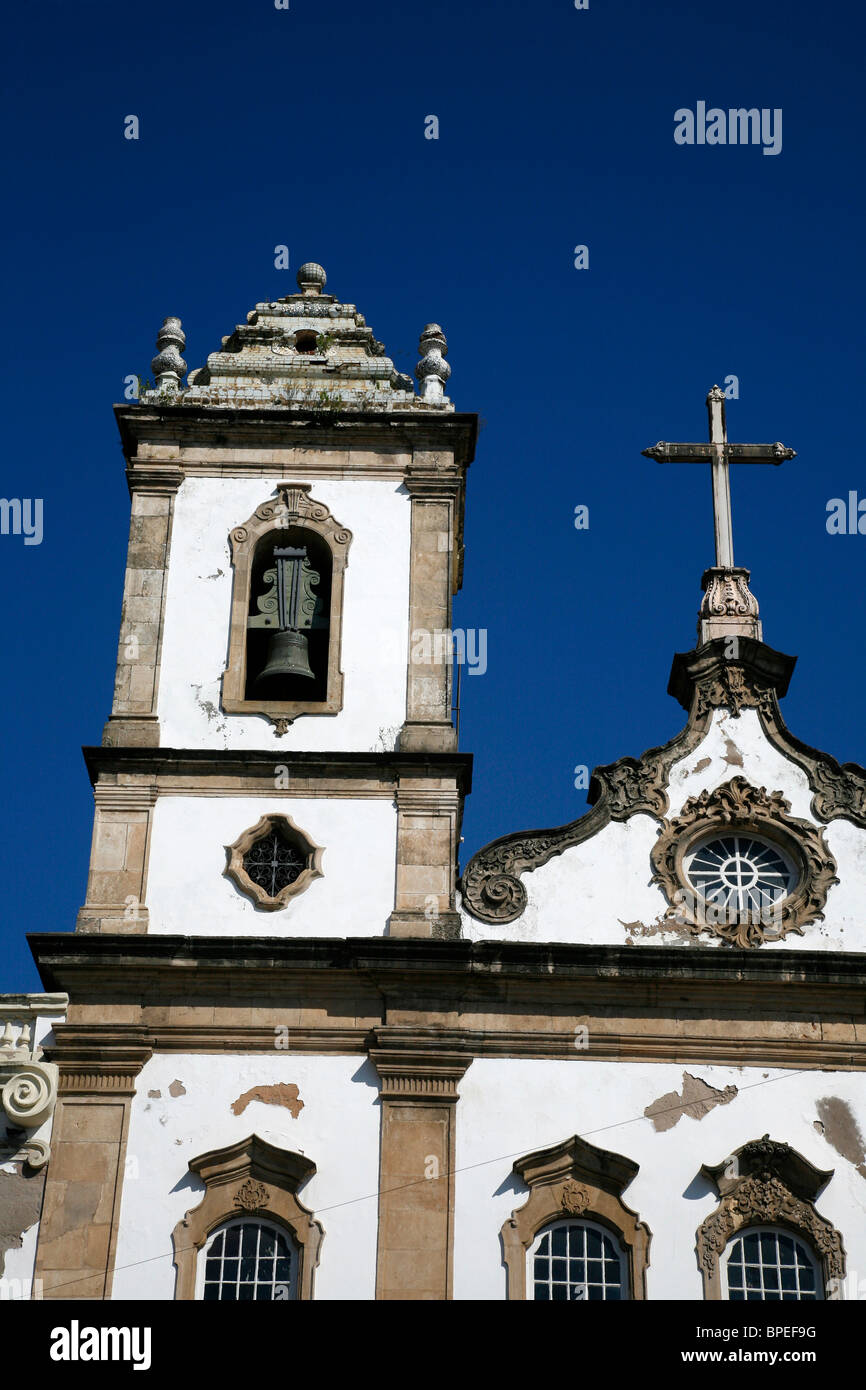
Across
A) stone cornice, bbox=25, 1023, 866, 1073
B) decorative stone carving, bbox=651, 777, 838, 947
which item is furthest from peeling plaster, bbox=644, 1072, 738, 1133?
decorative stone carving, bbox=651, 777, 838, 947

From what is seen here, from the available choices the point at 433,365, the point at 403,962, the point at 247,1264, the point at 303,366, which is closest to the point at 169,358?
the point at 303,366

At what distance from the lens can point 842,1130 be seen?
19.2 m

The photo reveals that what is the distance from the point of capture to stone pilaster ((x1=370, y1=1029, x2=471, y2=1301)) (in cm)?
1833

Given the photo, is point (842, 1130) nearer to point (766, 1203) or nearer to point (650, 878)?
point (766, 1203)

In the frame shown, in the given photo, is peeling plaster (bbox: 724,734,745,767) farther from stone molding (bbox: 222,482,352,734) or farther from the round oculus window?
stone molding (bbox: 222,482,352,734)

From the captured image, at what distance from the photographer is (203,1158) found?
18.8m

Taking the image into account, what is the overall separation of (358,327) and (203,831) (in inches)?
249

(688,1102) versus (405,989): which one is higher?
(405,989)

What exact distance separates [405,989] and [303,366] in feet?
23.7

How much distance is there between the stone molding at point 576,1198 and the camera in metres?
18.6

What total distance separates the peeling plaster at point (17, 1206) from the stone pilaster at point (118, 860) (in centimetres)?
227
